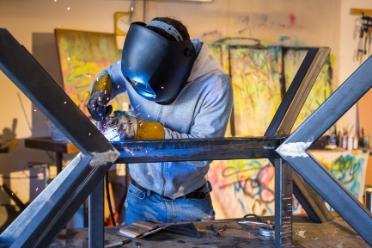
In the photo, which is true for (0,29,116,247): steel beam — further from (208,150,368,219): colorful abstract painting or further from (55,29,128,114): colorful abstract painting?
(208,150,368,219): colorful abstract painting

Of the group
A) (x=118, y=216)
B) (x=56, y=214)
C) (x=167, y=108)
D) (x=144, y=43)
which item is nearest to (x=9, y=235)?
(x=56, y=214)

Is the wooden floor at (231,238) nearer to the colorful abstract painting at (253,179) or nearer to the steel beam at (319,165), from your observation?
the steel beam at (319,165)

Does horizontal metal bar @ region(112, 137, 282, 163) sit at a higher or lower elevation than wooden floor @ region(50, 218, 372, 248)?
higher

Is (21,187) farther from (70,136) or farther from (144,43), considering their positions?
(70,136)

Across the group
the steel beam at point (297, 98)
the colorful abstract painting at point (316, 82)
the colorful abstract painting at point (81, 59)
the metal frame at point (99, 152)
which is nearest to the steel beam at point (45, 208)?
the metal frame at point (99, 152)

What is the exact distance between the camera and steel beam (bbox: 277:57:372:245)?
92 cm

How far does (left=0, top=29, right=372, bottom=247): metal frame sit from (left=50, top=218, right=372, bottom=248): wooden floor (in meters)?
0.27

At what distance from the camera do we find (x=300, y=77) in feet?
A: 4.12

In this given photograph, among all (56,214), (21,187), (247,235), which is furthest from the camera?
(21,187)

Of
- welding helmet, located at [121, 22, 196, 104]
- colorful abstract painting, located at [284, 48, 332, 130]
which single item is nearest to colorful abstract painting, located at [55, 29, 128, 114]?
colorful abstract painting, located at [284, 48, 332, 130]

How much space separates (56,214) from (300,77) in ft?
2.51

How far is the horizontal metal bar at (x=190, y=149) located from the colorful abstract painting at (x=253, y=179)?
2629mm

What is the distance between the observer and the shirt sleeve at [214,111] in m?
1.47

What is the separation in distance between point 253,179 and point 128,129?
276cm
